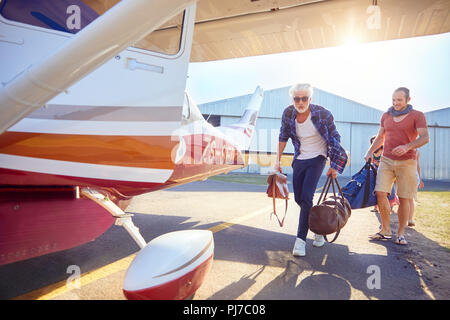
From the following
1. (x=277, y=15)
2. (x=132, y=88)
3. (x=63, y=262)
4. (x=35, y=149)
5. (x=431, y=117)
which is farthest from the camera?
(x=431, y=117)

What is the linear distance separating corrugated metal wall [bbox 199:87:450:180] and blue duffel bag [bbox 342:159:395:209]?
1651cm

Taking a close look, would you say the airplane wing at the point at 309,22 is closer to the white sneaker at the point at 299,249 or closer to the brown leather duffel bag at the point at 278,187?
the brown leather duffel bag at the point at 278,187

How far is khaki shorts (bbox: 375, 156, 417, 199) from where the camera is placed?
3.11 meters

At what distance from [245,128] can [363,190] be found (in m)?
3.70

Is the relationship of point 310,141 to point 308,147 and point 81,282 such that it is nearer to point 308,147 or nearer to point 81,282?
point 308,147

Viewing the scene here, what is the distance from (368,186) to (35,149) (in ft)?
11.4

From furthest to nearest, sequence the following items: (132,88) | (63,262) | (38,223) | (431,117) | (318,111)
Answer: (431,117), (318,111), (63,262), (38,223), (132,88)

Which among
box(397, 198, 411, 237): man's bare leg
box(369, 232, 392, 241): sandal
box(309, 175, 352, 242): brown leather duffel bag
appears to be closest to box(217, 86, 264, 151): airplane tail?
box(369, 232, 392, 241): sandal

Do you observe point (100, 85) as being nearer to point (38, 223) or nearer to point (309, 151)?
point (38, 223)

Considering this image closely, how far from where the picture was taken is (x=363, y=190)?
3.60 meters

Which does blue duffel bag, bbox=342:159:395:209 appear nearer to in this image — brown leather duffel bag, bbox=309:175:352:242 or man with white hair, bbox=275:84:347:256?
man with white hair, bbox=275:84:347:256

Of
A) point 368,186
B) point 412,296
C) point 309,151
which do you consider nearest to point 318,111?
point 309,151

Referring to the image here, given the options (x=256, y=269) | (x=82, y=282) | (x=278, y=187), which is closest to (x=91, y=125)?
(x=82, y=282)

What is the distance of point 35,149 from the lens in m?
1.64
